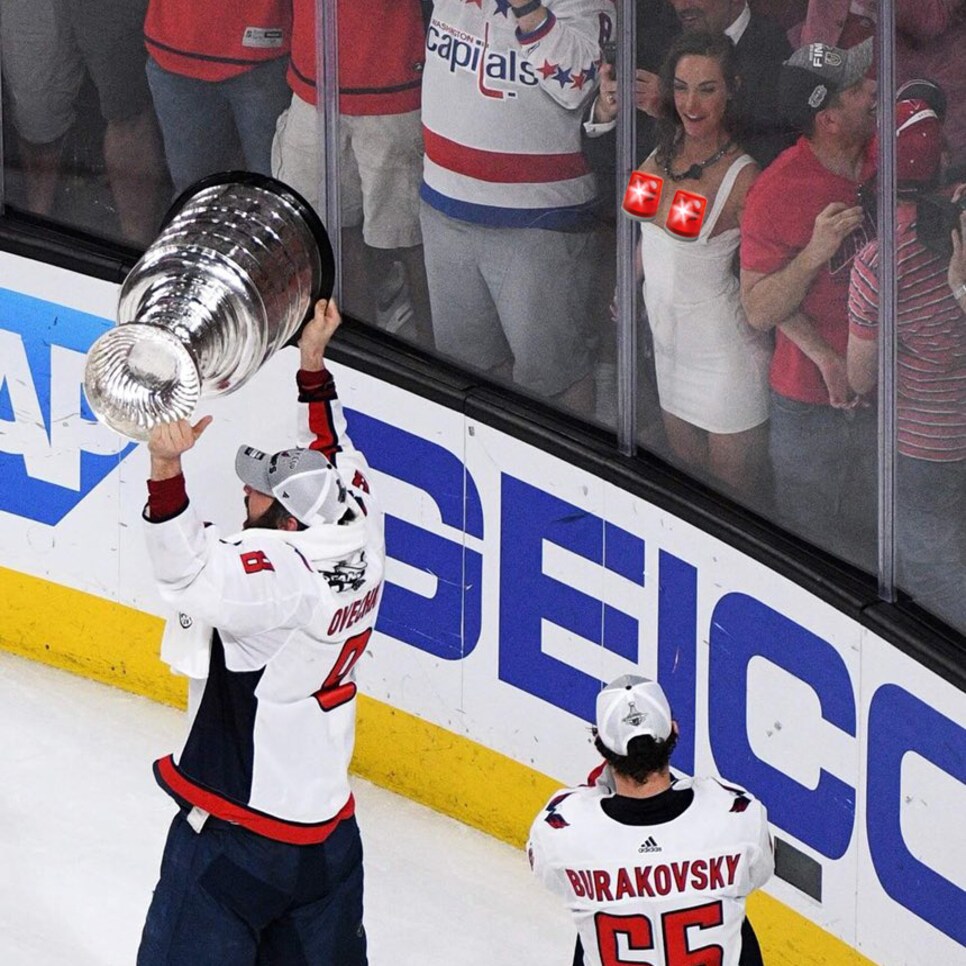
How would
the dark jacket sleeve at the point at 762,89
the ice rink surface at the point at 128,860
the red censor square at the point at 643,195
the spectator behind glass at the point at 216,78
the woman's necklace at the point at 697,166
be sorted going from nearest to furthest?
the dark jacket sleeve at the point at 762,89
the woman's necklace at the point at 697,166
the red censor square at the point at 643,195
the ice rink surface at the point at 128,860
the spectator behind glass at the point at 216,78

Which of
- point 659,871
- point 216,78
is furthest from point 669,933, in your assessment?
point 216,78

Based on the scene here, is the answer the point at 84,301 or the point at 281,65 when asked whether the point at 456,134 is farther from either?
the point at 84,301

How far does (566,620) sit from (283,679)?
3.80 feet

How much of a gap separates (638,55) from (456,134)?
1.76 feet

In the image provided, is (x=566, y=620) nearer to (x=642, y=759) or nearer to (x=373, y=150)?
(x=373, y=150)

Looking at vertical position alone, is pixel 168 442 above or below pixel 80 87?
above

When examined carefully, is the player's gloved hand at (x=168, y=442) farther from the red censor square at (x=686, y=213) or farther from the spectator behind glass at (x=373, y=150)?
the spectator behind glass at (x=373, y=150)

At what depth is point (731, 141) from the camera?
424cm

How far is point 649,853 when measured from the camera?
10.3ft

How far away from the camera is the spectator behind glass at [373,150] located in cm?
493

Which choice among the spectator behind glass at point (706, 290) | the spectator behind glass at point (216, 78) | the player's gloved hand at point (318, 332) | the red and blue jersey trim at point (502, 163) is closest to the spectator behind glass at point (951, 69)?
the spectator behind glass at point (706, 290)

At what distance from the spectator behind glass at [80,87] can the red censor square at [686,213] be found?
155 centimetres

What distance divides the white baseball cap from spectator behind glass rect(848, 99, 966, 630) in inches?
36.8

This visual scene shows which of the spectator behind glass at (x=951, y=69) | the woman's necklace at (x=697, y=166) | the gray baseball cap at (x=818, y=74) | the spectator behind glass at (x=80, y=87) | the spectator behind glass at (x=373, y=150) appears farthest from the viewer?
the spectator behind glass at (x=80, y=87)
